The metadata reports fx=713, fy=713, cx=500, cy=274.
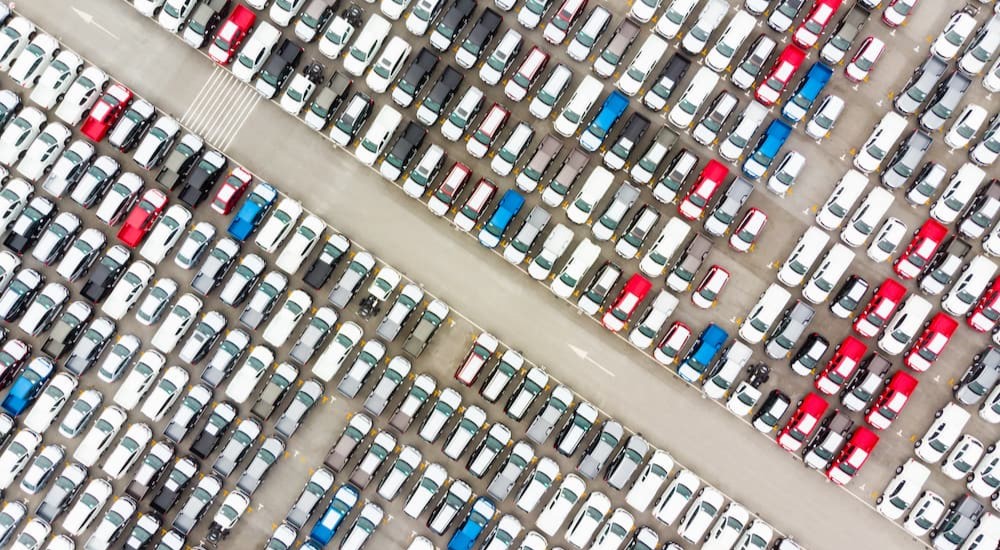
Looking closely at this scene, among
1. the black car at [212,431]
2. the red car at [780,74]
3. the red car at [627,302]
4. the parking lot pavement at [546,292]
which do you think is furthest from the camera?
the parking lot pavement at [546,292]

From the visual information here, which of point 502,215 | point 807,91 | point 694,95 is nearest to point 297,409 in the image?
point 502,215

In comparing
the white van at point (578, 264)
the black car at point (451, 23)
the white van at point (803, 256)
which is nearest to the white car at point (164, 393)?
the white van at point (578, 264)

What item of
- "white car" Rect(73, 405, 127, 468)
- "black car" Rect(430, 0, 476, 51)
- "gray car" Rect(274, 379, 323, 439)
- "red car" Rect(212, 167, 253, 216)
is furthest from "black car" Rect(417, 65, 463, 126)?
"white car" Rect(73, 405, 127, 468)

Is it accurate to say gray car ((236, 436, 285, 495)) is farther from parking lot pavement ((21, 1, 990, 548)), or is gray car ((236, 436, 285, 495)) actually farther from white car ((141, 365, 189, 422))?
parking lot pavement ((21, 1, 990, 548))

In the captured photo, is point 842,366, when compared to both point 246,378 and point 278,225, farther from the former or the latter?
point 246,378

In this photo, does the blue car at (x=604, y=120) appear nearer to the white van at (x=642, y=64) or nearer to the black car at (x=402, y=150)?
the white van at (x=642, y=64)

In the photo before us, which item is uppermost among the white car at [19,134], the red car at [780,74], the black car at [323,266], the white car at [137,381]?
the red car at [780,74]

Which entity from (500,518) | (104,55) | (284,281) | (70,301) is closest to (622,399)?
(500,518)
